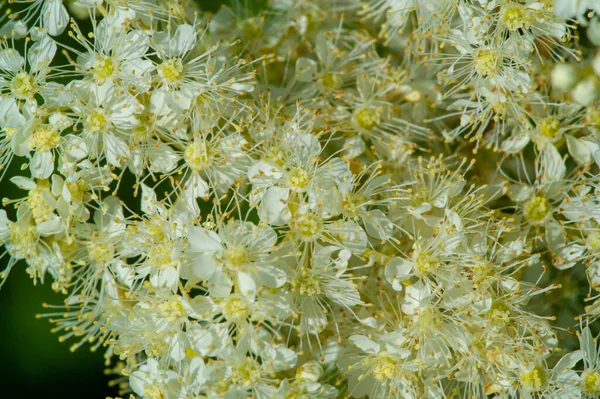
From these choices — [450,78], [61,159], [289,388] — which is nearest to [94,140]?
[61,159]

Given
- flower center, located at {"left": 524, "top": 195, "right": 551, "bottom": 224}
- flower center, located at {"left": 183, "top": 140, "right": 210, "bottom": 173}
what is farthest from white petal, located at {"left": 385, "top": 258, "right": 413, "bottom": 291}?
flower center, located at {"left": 183, "top": 140, "right": 210, "bottom": 173}

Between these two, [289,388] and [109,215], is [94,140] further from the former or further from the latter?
[289,388]

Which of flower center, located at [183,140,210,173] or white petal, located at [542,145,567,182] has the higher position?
flower center, located at [183,140,210,173]

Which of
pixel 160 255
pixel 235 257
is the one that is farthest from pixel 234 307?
pixel 160 255

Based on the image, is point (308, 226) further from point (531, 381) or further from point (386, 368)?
point (531, 381)

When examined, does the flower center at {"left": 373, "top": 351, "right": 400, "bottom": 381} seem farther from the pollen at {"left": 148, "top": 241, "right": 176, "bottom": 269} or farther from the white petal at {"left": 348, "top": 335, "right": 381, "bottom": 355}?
the pollen at {"left": 148, "top": 241, "right": 176, "bottom": 269}

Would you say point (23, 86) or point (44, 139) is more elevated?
point (23, 86)
